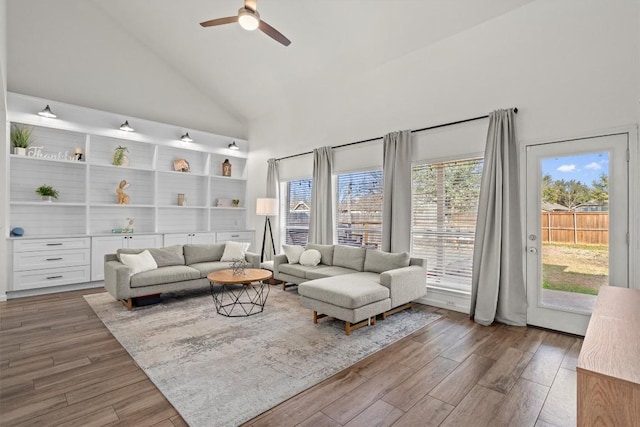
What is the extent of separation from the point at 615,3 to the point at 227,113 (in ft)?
23.0

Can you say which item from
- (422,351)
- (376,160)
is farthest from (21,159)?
(422,351)

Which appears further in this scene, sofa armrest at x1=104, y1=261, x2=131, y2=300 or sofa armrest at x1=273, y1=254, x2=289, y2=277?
sofa armrest at x1=273, y1=254, x2=289, y2=277

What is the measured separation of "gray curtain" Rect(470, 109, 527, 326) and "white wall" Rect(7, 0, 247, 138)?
20.5 ft

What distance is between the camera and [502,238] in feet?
12.3

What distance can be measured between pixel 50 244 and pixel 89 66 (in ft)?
10.9

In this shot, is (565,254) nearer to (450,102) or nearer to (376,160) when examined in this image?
(450,102)

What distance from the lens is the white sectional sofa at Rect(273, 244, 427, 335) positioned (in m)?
3.45

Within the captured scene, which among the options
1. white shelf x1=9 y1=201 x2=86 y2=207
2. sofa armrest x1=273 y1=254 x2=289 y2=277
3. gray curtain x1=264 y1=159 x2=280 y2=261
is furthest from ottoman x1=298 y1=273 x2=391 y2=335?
white shelf x1=9 y1=201 x2=86 y2=207

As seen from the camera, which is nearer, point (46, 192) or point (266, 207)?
point (46, 192)

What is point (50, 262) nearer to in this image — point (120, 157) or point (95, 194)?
point (95, 194)

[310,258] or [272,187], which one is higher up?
[272,187]

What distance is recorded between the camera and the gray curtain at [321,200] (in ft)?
19.1

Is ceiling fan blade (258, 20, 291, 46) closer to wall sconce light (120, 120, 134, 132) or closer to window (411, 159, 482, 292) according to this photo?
window (411, 159, 482, 292)

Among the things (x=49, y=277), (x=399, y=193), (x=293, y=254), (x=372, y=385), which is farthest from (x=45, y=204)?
(x=372, y=385)
